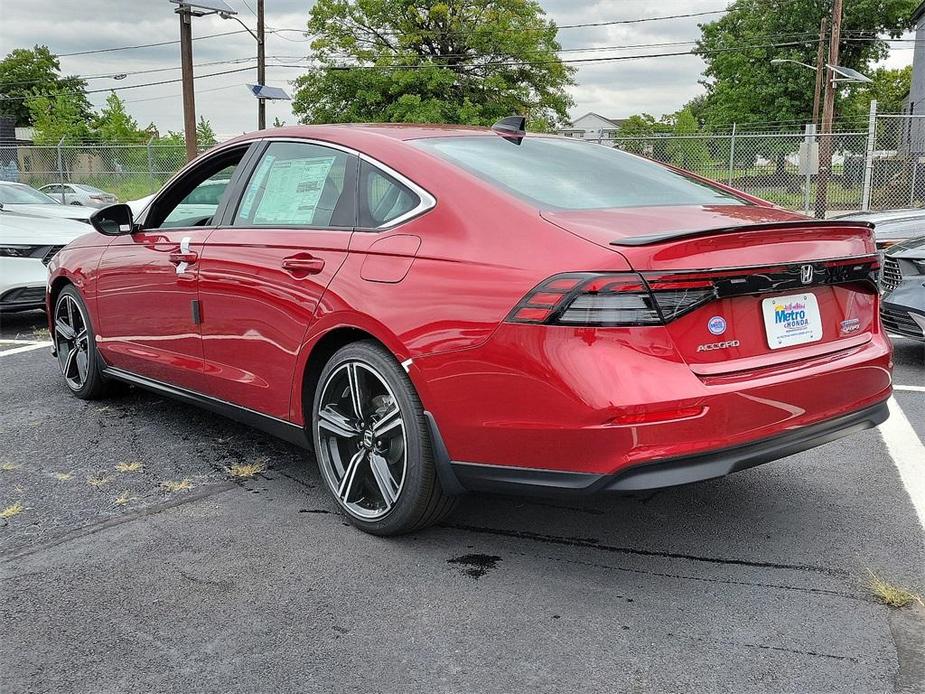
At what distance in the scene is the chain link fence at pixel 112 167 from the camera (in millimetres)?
26328

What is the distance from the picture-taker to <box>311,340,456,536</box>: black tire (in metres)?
3.10

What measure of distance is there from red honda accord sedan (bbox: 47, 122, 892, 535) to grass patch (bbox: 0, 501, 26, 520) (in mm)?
913

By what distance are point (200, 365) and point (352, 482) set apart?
1188 mm

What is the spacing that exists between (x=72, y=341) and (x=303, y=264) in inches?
108

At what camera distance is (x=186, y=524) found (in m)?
3.53

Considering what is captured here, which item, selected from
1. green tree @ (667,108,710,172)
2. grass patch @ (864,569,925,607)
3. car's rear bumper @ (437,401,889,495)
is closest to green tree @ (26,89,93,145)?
green tree @ (667,108,710,172)

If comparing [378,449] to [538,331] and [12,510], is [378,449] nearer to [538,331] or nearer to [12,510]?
[538,331]

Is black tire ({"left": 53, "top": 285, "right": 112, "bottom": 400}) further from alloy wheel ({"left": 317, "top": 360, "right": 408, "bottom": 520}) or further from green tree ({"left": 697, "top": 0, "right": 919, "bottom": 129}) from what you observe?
green tree ({"left": 697, "top": 0, "right": 919, "bottom": 129})

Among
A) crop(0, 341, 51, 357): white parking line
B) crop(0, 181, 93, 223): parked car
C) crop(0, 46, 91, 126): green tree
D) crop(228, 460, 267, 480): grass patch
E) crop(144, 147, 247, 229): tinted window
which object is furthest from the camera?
crop(0, 46, 91, 126): green tree

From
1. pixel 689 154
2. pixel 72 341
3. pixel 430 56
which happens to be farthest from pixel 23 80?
pixel 72 341

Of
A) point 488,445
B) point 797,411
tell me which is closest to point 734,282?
point 797,411

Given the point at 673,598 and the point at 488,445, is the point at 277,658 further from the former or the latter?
the point at 673,598

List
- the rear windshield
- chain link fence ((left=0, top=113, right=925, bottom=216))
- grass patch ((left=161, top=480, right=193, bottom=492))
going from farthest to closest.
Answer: chain link fence ((left=0, top=113, right=925, bottom=216)) < grass patch ((left=161, top=480, right=193, bottom=492)) < the rear windshield

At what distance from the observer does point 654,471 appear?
2.64 m
